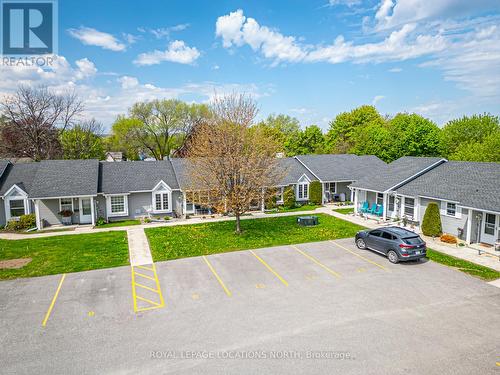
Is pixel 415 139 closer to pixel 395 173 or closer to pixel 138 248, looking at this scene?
pixel 395 173

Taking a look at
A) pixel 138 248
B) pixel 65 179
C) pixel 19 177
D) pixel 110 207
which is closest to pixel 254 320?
pixel 138 248

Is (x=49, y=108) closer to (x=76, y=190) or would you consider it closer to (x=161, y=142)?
(x=161, y=142)

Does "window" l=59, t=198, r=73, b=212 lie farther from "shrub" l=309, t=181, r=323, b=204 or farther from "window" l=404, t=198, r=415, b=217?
"window" l=404, t=198, r=415, b=217

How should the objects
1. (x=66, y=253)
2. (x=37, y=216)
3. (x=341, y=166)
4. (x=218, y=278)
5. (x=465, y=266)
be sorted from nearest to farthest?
(x=218, y=278), (x=465, y=266), (x=66, y=253), (x=37, y=216), (x=341, y=166)

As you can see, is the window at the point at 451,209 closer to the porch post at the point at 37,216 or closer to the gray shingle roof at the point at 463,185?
the gray shingle roof at the point at 463,185

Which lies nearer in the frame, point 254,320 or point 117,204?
point 254,320

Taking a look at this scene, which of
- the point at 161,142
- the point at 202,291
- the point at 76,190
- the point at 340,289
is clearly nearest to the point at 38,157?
the point at 161,142
